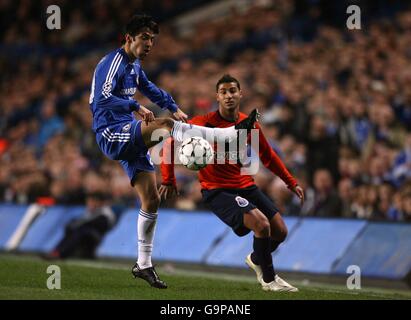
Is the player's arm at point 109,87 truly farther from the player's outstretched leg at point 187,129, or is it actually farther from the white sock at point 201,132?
the white sock at point 201,132

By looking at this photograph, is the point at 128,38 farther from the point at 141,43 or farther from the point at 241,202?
the point at 241,202

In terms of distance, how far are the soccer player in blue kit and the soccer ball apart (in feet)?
0.33

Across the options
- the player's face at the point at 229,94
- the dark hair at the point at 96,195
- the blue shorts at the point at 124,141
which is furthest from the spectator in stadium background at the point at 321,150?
the blue shorts at the point at 124,141

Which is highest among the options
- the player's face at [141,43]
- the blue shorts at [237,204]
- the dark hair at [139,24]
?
the dark hair at [139,24]

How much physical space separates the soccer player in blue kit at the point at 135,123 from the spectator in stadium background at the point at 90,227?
6.58 metres

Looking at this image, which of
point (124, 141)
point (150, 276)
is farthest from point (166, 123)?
point (150, 276)

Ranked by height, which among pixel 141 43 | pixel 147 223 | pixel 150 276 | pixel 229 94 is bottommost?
pixel 150 276

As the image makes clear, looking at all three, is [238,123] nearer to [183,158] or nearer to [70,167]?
[183,158]

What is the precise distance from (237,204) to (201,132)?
32.5 inches

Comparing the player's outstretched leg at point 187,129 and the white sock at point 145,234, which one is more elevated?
the player's outstretched leg at point 187,129

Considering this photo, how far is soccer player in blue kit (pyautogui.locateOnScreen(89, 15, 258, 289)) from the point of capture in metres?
8.98

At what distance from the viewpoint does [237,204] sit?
9.21 meters

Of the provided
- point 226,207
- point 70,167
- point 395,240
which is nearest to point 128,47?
point 226,207

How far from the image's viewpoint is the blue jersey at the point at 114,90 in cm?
905
